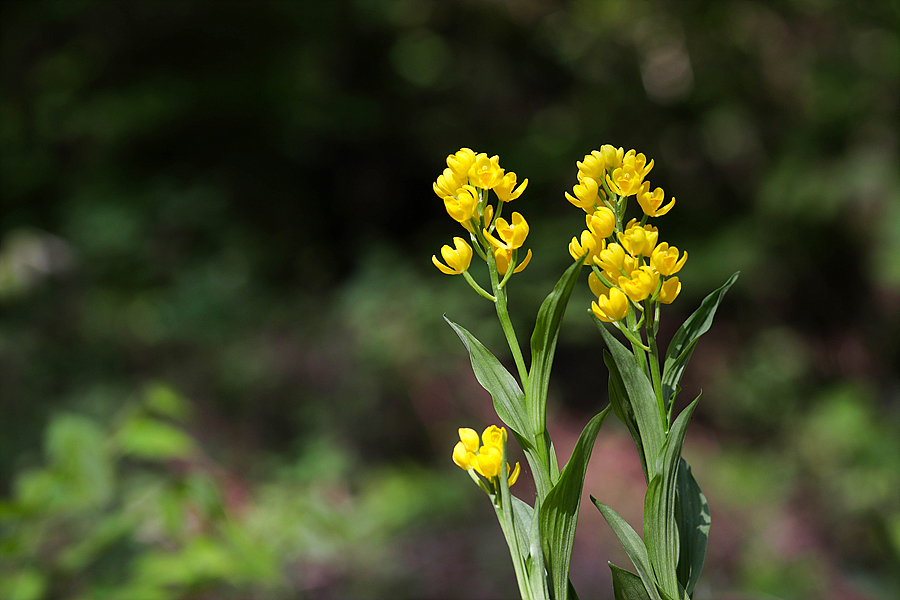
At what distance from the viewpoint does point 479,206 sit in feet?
1.17

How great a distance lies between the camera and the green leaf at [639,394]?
34 centimetres

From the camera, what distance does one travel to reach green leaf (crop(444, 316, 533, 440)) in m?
0.35

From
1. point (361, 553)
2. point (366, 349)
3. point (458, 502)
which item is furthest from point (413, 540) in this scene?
point (366, 349)

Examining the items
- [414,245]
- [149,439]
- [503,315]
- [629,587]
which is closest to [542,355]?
[503,315]

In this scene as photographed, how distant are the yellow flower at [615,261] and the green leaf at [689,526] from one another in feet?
0.43

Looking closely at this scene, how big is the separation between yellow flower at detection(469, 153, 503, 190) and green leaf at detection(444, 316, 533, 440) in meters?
0.08

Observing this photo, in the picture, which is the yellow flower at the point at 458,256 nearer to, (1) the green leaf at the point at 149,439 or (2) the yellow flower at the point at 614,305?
(2) the yellow flower at the point at 614,305

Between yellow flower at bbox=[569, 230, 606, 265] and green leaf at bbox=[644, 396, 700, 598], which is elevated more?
yellow flower at bbox=[569, 230, 606, 265]

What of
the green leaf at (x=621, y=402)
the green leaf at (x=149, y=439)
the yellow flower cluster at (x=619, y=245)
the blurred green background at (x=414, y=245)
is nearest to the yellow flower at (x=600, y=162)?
the yellow flower cluster at (x=619, y=245)

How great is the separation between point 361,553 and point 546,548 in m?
1.14

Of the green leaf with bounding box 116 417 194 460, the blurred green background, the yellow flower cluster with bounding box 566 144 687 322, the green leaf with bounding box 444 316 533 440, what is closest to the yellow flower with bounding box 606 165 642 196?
the yellow flower cluster with bounding box 566 144 687 322

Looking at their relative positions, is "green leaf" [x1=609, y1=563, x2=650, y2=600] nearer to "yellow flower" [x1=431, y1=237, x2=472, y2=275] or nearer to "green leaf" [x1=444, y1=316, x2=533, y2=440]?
"green leaf" [x1=444, y1=316, x2=533, y2=440]

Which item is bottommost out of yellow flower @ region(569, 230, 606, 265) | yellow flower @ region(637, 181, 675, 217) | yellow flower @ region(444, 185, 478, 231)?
yellow flower @ region(569, 230, 606, 265)

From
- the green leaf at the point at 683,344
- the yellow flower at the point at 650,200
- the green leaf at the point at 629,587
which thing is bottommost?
the green leaf at the point at 629,587
